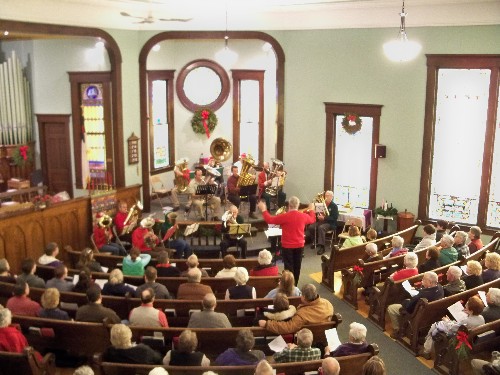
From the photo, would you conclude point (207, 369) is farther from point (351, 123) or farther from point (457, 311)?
point (351, 123)

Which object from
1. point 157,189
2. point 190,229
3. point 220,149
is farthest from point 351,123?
point 157,189

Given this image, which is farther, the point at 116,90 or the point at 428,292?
the point at 116,90

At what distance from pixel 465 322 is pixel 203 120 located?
10.1 metres

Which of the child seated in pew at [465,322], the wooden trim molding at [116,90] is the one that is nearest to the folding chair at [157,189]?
the wooden trim molding at [116,90]

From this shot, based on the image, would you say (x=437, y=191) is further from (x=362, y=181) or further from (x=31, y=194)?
(x=31, y=194)

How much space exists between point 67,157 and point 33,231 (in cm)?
428

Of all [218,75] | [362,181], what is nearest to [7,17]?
[218,75]

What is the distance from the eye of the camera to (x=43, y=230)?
1020 centimetres

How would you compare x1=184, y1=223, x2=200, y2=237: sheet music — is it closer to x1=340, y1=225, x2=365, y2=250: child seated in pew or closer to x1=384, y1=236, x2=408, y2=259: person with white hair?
x1=340, y1=225, x2=365, y2=250: child seated in pew

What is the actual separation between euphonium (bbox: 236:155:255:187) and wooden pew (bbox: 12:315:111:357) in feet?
22.4

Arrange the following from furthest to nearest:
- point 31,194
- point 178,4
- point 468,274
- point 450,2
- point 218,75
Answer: point 218,75 → point 31,194 → point 178,4 → point 450,2 → point 468,274

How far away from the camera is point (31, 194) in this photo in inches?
522

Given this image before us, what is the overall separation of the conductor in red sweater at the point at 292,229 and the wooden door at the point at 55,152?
22.9ft

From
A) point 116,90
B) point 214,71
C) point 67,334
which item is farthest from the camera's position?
point 214,71
